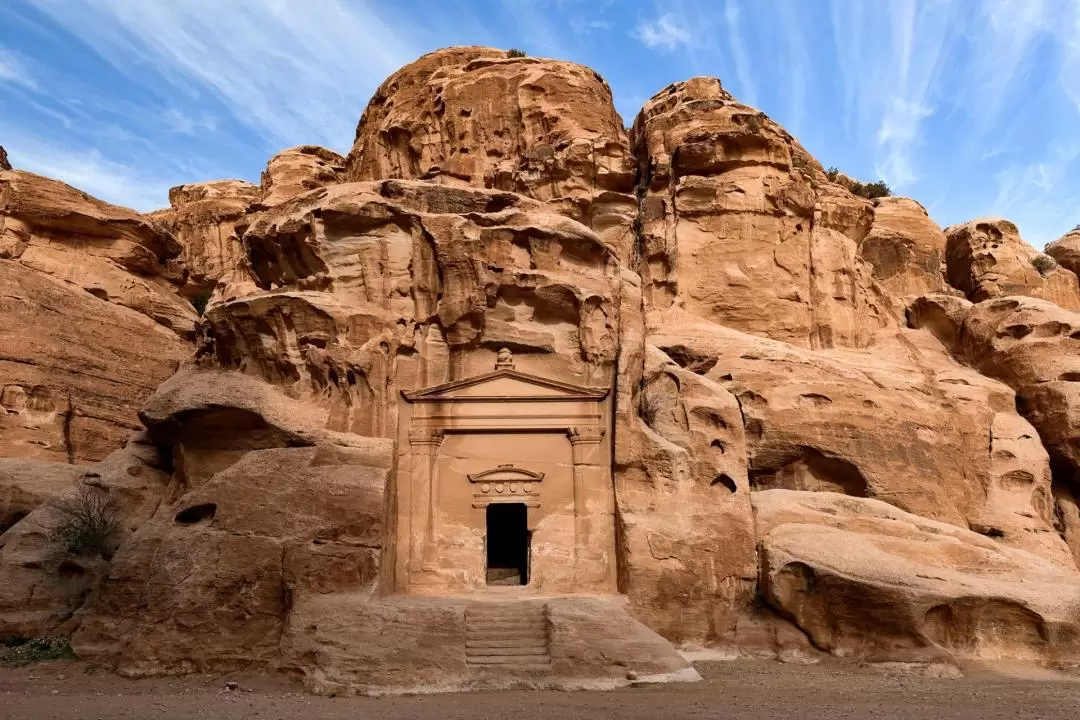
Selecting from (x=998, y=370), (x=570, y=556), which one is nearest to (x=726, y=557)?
(x=570, y=556)

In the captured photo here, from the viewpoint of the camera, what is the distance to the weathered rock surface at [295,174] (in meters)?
34.6

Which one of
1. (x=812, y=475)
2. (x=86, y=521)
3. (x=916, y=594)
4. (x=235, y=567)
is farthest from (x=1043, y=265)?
(x=86, y=521)

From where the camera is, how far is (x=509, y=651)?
12898mm

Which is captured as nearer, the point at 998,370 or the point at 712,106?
the point at 998,370

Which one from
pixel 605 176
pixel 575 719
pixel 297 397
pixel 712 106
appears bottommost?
pixel 575 719

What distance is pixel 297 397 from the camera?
1634cm

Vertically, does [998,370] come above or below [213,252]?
below

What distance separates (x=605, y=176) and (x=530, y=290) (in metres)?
11.1

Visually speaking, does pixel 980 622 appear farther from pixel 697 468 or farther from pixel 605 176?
pixel 605 176

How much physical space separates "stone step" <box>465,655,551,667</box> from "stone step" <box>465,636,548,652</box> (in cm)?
25

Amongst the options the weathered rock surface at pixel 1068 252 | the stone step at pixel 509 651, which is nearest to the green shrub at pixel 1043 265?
the weathered rock surface at pixel 1068 252

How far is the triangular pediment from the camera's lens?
1698cm

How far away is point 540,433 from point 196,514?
22.5 feet

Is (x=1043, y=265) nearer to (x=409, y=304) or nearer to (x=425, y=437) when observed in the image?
(x=409, y=304)
